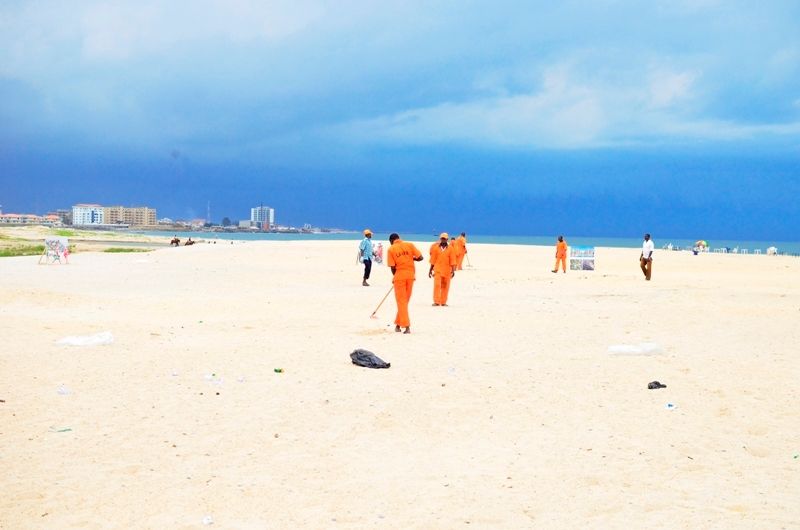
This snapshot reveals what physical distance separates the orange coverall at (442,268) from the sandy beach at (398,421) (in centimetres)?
162

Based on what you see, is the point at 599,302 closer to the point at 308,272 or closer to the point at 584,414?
the point at 584,414

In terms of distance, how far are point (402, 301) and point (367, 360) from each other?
3.26 metres

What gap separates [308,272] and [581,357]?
19.7 m

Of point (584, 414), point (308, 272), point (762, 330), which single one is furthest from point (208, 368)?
point (308, 272)

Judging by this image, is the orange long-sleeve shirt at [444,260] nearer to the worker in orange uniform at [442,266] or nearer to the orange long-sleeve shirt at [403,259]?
the worker in orange uniform at [442,266]

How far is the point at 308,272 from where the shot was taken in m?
29.7

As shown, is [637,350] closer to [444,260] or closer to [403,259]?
A: [403,259]

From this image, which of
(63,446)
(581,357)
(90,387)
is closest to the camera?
(63,446)

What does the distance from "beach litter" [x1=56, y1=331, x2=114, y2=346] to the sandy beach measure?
A: 0.84 feet

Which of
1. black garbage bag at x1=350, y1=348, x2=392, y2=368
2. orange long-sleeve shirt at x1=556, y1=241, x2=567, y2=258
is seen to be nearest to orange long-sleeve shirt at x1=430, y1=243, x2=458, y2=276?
black garbage bag at x1=350, y1=348, x2=392, y2=368

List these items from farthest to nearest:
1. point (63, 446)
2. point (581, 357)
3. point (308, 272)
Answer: point (308, 272) → point (581, 357) → point (63, 446)

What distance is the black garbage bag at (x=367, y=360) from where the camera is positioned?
10219 mm

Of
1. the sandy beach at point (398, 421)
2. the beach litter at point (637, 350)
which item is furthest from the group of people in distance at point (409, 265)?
the beach litter at point (637, 350)

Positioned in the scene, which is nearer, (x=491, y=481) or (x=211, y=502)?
(x=211, y=502)
